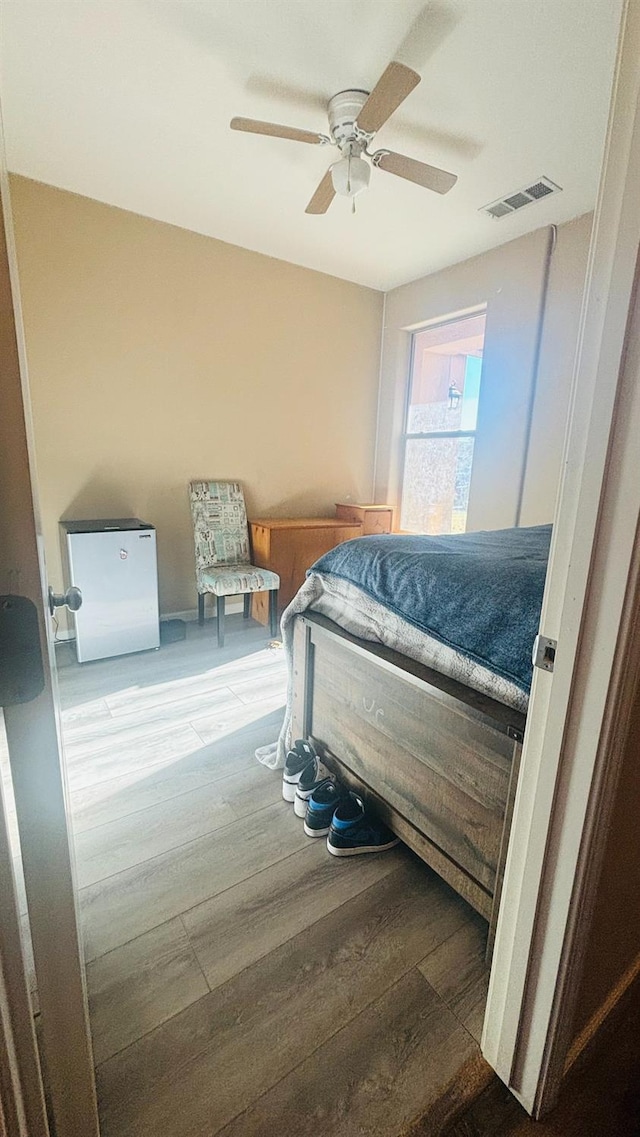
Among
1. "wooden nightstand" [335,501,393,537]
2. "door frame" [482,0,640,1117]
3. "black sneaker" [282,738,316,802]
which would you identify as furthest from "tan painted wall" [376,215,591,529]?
"door frame" [482,0,640,1117]

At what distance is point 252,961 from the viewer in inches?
44.5

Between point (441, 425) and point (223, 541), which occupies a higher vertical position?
point (441, 425)

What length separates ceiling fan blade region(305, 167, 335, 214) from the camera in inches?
86.6

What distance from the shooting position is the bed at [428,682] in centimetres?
111

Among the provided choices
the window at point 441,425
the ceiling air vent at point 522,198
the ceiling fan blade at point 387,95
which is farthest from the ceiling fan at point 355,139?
the window at point 441,425

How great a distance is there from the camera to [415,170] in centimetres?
208

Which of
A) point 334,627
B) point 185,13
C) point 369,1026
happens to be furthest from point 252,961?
point 185,13

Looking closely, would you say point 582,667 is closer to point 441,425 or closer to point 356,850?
point 356,850

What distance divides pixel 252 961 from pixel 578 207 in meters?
3.87

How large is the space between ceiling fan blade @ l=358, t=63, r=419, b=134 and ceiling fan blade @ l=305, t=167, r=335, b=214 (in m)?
0.32

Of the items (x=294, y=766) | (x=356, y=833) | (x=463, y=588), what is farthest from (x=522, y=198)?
(x=356, y=833)

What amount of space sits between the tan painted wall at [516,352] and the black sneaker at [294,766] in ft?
7.88

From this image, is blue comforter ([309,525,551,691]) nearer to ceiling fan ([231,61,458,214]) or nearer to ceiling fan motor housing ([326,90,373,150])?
ceiling fan ([231,61,458,214])

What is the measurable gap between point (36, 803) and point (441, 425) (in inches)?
157
